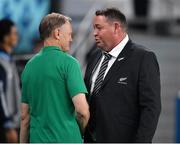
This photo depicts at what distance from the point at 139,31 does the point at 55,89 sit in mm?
10883

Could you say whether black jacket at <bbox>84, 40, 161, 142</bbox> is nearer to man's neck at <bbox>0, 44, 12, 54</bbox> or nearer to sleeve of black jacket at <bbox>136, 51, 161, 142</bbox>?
sleeve of black jacket at <bbox>136, 51, 161, 142</bbox>

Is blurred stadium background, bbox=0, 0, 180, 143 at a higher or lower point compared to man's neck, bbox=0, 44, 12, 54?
lower

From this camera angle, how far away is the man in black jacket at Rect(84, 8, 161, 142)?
5508 millimetres

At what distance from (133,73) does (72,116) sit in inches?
23.1

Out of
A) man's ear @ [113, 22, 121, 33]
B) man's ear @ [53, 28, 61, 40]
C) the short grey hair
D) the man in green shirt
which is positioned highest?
the short grey hair

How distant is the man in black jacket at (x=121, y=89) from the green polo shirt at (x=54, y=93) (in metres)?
0.36

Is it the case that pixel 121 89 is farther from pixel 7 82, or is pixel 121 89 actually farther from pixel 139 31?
pixel 139 31

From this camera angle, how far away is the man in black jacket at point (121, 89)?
5508mm

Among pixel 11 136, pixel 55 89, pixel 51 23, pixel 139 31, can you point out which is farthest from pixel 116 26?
pixel 139 31

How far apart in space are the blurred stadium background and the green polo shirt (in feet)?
12.4

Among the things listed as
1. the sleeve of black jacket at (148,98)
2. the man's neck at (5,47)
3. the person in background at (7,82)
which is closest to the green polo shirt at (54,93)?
the sleeve of black jacket at (148,98)

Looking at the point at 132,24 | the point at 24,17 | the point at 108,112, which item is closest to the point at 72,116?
the point at 108,112

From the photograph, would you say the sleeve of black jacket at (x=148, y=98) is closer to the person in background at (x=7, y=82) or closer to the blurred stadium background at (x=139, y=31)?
the person in background at (x=7, y=82)

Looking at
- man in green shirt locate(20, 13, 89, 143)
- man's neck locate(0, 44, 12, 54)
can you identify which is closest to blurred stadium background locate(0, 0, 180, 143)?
man's neck locate(0, 44, 12, 54)
